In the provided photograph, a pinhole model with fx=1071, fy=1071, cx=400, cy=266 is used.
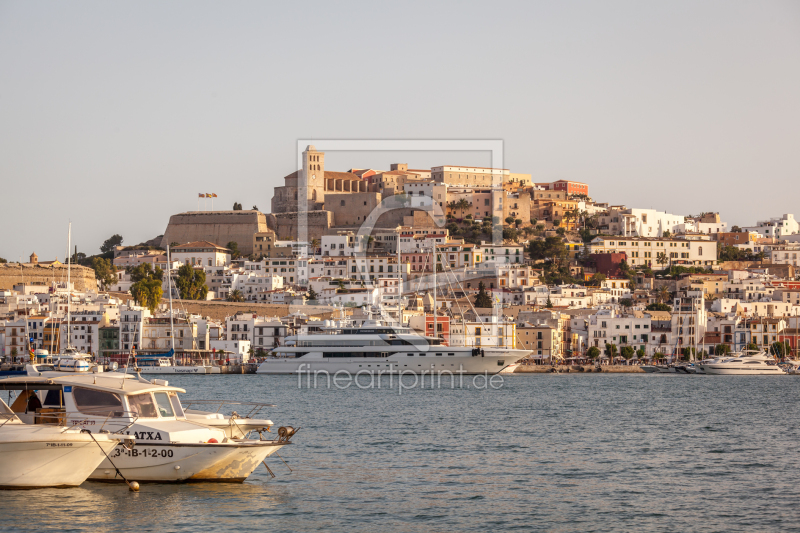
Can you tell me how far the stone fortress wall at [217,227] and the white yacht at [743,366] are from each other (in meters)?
→ 52.6

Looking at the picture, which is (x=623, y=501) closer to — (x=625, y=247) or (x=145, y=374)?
(x=145, y=374)

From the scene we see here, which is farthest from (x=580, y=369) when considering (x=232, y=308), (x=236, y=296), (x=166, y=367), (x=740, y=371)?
(x=236, y=296)

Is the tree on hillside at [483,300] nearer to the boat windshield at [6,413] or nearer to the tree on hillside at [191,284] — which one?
the tree on hillside at [191,284]

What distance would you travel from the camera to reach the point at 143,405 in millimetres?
16062

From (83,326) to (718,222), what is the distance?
257 feet

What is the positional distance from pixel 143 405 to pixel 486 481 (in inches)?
230

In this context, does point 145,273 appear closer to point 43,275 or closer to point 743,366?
point 43,275

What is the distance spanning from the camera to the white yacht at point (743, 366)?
6412 centimetres

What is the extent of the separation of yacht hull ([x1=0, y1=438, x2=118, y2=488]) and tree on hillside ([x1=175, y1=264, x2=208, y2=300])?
6952cm

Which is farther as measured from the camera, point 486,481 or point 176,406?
point 486,481

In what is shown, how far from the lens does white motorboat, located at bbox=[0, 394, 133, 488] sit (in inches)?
580

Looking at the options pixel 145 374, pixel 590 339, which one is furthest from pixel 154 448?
pixel 590 339

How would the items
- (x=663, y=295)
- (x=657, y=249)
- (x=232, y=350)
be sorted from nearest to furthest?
(x=232, y=350) → (x=663, y=295) → (x=657, y=249)

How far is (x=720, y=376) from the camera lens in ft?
210
